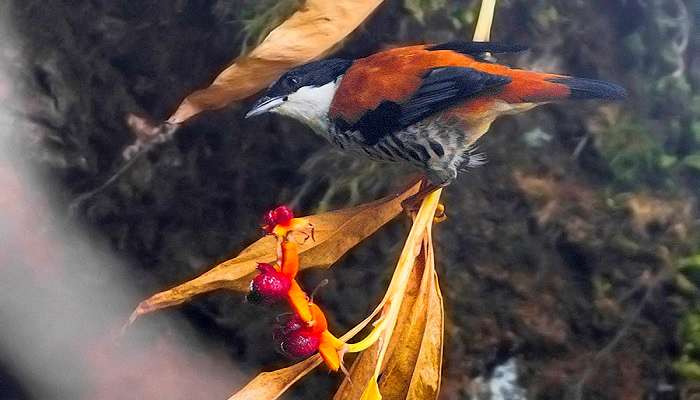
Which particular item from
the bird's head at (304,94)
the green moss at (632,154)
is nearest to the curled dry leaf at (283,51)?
the bird's head at (304,94)

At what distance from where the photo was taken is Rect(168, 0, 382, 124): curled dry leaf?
2.02 feet

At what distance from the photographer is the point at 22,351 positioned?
2.34 ft

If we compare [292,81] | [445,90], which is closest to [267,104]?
[292,81]

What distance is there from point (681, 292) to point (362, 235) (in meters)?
0.29

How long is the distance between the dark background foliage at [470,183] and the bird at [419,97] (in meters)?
0.11

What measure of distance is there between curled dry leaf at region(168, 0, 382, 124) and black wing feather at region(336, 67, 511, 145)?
0.27ft

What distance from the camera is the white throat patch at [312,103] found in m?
0.59

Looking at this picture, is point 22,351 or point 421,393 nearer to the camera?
point 421,393

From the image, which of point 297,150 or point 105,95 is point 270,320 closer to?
point 297,150

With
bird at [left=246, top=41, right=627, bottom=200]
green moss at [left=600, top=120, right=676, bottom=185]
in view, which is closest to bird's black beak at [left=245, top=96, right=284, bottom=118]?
bird at [left=246, top=41, right=627, bottom=200]

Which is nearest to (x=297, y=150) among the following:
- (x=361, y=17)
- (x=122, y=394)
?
(x=361, y=17)

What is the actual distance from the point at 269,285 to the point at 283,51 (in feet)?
0.70

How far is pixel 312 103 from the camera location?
23.5 inches

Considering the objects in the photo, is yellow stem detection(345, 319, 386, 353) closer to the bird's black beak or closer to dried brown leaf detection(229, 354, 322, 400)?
dried brown leaf detection(229, 354, 322, 400)
